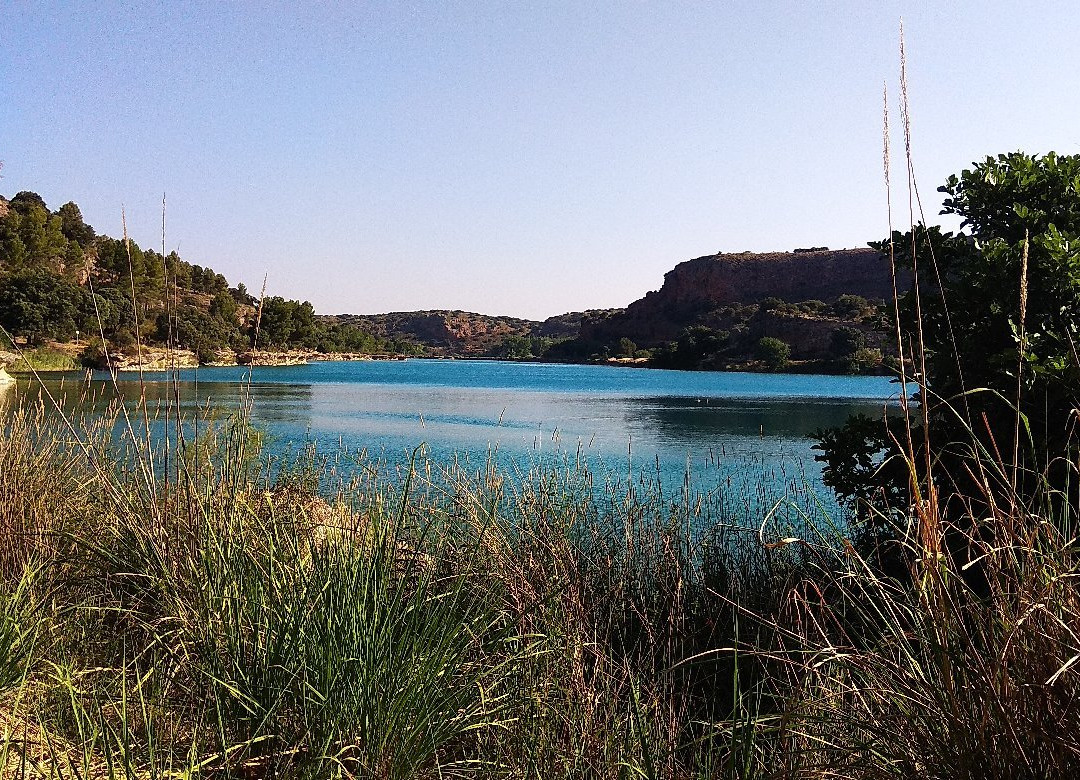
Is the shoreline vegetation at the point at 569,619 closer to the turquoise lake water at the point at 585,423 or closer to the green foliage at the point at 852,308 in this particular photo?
the turquoise lake water at the point at 585,423

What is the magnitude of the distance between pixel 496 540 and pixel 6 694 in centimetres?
198

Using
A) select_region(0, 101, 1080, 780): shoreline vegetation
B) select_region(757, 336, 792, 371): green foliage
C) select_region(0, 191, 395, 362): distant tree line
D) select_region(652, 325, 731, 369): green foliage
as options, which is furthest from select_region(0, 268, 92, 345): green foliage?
select_region(652, 325, 731, 369): green foliage

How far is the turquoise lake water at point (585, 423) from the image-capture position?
12.8m

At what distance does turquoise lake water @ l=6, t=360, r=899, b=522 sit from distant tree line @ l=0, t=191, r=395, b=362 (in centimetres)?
494

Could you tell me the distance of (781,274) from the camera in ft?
351

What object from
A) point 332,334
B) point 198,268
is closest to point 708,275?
point 332,334

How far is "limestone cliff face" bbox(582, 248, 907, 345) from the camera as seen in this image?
99500mm

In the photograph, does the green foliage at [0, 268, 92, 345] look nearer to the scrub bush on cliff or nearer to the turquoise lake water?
the turquoise lake water

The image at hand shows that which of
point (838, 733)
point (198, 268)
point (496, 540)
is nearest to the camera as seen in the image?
point (838, 733)

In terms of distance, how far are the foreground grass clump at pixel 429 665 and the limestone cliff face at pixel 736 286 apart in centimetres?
9806

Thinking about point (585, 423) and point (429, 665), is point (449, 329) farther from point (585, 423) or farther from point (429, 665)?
point (429, 665)

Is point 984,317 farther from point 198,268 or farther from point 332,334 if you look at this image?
point 332,334

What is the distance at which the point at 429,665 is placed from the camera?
2.45m

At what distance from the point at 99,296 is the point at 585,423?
35.2 metres
